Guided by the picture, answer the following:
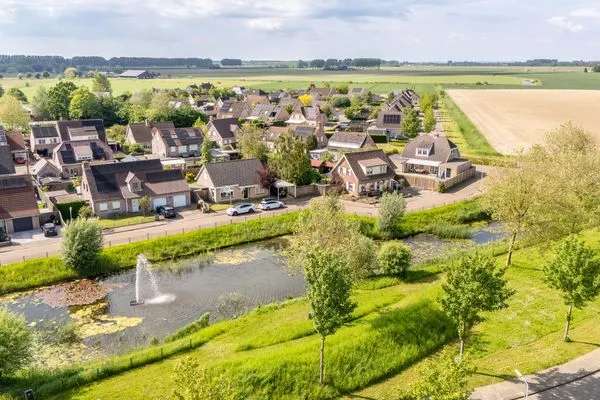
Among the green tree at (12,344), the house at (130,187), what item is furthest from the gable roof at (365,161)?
the green tree at (12,344)

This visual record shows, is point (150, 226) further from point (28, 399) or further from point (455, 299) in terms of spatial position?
point (455, 299)

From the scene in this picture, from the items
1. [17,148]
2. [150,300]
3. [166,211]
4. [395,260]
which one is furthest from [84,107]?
[395,260]

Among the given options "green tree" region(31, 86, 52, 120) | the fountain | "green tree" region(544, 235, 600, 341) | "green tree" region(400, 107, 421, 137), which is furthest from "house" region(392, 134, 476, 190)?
"green tree" region(31, 86, 52, 120)

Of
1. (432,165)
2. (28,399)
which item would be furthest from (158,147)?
(28,399)

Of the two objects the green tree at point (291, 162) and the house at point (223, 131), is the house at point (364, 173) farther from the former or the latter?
the house at point (223, 131)

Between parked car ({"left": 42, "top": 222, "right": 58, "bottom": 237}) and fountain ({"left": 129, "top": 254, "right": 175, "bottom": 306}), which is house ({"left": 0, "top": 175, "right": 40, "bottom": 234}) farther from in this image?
fountain ({"left": 129, "top": 254, "right": 175, "bottom": 306})

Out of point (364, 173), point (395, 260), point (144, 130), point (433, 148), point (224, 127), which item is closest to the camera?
point (395, 260)

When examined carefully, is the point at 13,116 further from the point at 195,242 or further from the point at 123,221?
the point at 195,242
